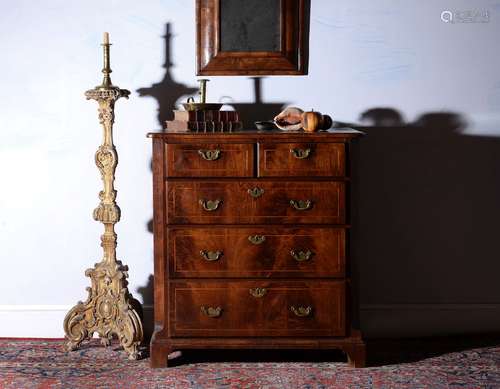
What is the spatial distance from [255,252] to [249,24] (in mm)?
1253

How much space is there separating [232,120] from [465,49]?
1.41 meters

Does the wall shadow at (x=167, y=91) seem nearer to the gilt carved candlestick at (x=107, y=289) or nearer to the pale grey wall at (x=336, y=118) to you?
the pale grey wall at (x=336, y=118)

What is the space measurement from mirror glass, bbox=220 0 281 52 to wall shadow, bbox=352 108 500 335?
0.67 metres

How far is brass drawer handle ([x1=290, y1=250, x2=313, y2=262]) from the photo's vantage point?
3908mm

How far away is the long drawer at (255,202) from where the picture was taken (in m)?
3.88

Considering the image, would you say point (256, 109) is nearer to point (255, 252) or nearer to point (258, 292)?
point (255, 252)

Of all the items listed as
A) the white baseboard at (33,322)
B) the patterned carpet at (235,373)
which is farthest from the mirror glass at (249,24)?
the patterned carpet at (235,373)

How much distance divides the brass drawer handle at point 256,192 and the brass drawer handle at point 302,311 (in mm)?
542

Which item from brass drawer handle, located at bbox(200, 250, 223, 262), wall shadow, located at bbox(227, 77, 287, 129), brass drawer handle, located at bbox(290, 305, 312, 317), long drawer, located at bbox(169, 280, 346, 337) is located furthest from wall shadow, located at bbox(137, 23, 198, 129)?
brass drawer handle, located at bbox(290, 305, 312, 317)

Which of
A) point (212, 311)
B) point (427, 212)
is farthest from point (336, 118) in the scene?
point (212, 311)

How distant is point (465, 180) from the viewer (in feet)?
15.1

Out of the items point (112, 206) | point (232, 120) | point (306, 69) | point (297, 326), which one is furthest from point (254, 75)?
point (297, 326)

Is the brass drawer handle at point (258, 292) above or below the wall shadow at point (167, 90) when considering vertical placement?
below

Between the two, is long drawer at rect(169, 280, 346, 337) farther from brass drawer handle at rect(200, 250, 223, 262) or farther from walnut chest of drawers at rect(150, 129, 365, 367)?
brass drawer handle at rect(200, 250, 223, 262)
